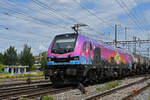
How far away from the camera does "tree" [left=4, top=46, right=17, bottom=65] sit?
292ft

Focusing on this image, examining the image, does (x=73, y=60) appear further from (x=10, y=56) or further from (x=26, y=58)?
(x=10, y=56)

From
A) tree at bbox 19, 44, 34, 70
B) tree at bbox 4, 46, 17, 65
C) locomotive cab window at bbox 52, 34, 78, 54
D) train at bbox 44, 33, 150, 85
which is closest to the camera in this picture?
train at bbox 44, 33, 150, 85

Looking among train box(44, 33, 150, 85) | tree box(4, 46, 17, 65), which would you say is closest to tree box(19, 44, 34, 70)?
tree box(4, 46, 17, 65)

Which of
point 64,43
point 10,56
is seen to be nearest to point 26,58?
point 10,56

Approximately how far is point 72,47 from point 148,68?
30128 mm

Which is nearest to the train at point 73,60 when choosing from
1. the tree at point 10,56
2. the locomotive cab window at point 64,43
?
the locomotive cab window at point 64,43

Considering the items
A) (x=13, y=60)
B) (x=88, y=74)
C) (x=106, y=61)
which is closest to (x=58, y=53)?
(x=88, y=74)

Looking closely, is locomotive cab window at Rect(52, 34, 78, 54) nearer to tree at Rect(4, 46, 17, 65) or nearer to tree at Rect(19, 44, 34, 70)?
tree at Rect(19, 44, 34, 70)

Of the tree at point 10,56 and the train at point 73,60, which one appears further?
the tree at point 10,56

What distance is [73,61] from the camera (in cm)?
1208

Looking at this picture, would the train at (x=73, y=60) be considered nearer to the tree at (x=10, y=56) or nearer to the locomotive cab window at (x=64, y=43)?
the locomotive cab window at (x=64, y=43)

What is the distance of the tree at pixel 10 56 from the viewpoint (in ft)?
292

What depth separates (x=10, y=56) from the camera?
3551 inches

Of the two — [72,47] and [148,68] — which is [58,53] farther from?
[148,68]
